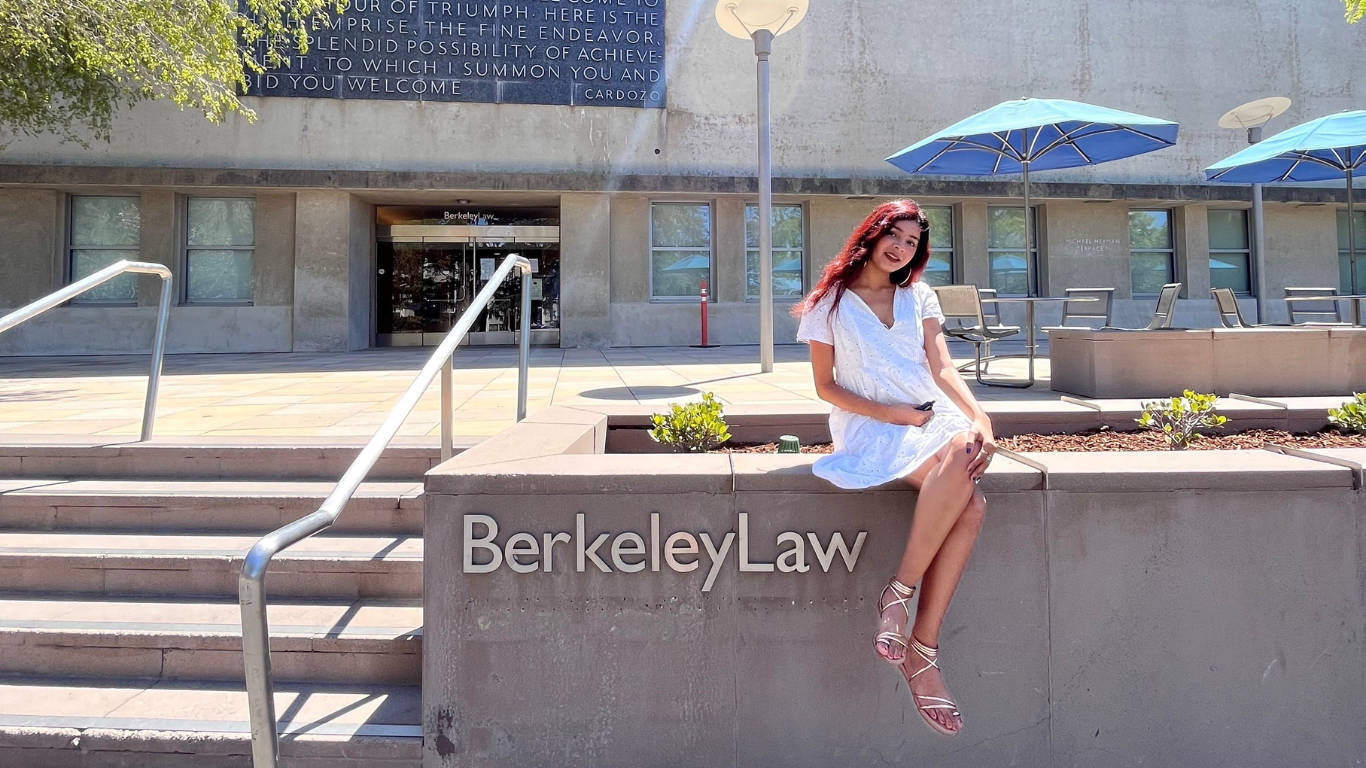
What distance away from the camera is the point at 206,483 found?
4.00 m

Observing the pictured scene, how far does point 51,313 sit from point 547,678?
51.5 feet

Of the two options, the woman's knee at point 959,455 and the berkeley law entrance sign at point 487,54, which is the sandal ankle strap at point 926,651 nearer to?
the woman's knee at point 959,455

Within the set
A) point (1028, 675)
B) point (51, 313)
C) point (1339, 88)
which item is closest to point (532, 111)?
point (51, 313)

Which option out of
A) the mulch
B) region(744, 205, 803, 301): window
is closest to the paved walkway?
the mulch

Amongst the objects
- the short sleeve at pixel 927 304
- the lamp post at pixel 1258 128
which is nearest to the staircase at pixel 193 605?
the short sleeve at pixel 927 304

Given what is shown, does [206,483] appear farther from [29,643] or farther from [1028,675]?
[1028,675]

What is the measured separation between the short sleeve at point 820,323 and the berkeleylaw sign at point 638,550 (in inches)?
26.1

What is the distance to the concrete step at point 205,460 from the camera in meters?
4.07

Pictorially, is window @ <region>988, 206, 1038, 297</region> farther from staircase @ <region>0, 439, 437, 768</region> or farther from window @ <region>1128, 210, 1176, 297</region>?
staircase @ <region>0, 439, 437, 768</region>

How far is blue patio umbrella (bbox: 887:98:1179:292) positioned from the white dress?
5.41 meters

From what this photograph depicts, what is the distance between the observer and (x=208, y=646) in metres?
2.96

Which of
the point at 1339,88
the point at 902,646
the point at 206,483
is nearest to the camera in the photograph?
the point at 902,646

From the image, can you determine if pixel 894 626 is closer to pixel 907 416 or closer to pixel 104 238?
pixel 907 416

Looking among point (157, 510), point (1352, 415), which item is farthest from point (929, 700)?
point (157, 510)
